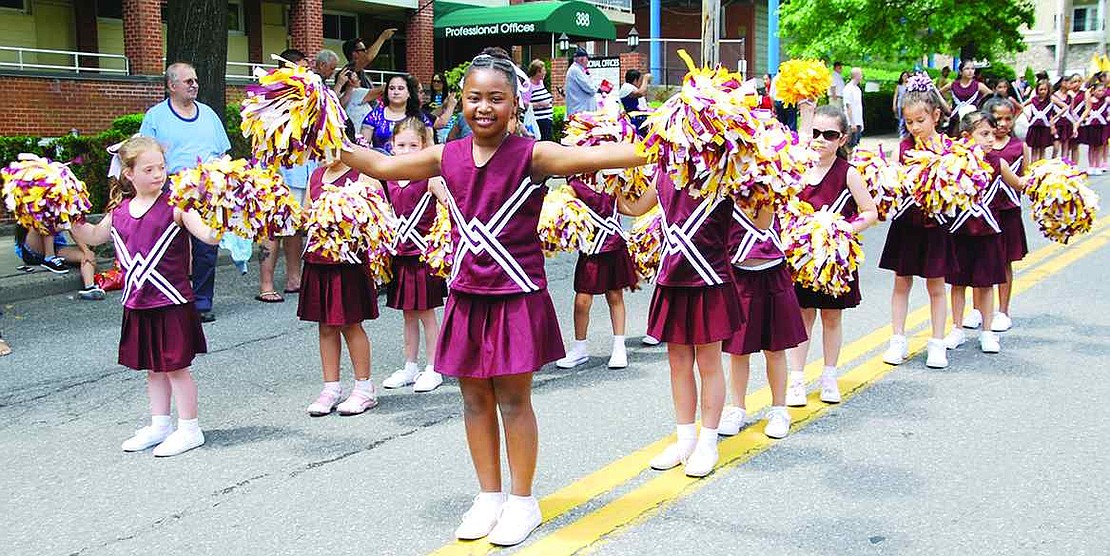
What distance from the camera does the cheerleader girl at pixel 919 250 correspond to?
255 inches

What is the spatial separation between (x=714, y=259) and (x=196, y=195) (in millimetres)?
2354

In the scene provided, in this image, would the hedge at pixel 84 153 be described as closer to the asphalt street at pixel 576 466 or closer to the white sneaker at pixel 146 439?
the asphalt street at pixel 576 466

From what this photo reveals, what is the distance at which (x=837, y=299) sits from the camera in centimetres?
566

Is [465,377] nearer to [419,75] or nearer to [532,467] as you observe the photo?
[532,467]

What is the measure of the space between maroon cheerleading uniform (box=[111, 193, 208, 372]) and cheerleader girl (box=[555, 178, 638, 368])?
91.3 inches

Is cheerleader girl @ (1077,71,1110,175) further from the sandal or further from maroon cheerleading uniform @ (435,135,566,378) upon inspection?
maroon cheerleading uniform @ (435,135,566,378)

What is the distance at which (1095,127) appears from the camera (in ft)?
61.4

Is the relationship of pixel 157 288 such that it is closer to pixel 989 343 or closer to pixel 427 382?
pixel 427 382

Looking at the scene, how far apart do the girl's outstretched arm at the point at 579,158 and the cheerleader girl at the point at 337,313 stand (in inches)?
77.8

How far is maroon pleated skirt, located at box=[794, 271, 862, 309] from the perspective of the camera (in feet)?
18.6

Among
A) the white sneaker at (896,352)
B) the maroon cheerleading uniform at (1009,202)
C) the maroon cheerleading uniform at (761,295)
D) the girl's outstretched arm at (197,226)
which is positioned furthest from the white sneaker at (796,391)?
the girl's outstretched arm at (197,226)

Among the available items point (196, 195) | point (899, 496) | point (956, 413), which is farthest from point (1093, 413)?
point (196, 195)

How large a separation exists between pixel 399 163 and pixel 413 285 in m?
2.14

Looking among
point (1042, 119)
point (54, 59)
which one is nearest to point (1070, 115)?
point (1042, 119)
